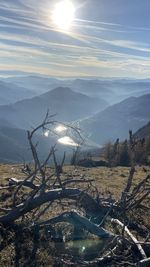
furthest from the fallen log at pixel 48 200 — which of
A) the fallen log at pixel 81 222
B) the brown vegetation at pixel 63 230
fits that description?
the fallen log at pixel 81 222

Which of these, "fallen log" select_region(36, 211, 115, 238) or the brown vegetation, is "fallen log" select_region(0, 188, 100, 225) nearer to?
the brown vegetation

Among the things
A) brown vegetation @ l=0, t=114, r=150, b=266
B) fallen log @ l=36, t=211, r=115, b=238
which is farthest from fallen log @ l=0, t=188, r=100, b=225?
fallen log @ l=36, t=211, r=115, b=238

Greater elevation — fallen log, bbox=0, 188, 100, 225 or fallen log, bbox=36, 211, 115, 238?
fallen log, bbox=0, 188, 100, 225

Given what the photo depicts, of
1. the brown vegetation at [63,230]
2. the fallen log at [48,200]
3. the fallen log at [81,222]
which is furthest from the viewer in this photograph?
the fallen log at [81,222]

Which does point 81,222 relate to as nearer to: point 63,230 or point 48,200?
point 63,230

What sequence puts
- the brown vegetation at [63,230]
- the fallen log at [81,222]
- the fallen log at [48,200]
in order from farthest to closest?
the fallen log at [81,222], the fallen log at [48,200], the brown vegetation at [63,230]

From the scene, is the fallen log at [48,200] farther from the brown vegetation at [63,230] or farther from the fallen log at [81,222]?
the fallen log at [81,222]

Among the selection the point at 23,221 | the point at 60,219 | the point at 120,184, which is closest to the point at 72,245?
the point at 60,219

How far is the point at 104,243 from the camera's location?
13.2 meters

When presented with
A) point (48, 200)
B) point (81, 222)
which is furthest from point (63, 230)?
point (48, 200)

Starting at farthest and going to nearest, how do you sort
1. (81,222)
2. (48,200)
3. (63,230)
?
(63,230), (48,200), (81,222)

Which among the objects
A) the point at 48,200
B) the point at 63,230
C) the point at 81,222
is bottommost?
the point at 63,230

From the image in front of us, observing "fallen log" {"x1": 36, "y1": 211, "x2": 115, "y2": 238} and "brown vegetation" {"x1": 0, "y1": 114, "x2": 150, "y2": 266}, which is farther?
"fallen log" {"x1": 36, "y1": 211, "x2": 115, "y2": 238}

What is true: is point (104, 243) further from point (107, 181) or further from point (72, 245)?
point (107, 181)
